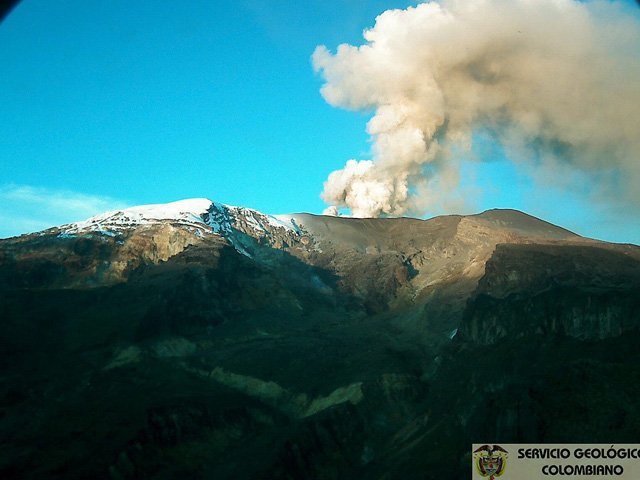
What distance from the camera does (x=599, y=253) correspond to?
650ft

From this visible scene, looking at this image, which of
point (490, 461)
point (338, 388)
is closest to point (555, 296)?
point (338, 388)

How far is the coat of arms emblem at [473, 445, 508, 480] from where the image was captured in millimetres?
48312

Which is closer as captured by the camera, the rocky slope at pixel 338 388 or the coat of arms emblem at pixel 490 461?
the coat of arms emblem at pixel 490 461

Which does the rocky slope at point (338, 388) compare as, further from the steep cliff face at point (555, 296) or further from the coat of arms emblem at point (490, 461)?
the coat of arms emblem at point (490, 461)

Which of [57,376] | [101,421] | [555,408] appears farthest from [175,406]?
[555,408]

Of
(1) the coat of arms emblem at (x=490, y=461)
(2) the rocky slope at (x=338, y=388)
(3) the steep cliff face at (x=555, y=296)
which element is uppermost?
(3) the steep cliff face at (x=555, y=296)

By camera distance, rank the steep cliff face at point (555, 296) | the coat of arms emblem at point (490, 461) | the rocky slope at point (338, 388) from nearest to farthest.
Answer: the coat of arms emblem at point (490, 461)
the rocky slope at point (338, 388)
the steep cliff face at point (555, 296)

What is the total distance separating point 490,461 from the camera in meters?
49.3

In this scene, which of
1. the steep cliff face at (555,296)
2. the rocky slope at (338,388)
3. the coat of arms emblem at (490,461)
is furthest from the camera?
the steep cliff face at (555,296)

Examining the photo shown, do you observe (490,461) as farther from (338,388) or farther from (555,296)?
(555,296)

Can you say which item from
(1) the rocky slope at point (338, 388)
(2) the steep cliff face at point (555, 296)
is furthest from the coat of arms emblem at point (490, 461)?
(2) the steep cliff face at point (555, 296)

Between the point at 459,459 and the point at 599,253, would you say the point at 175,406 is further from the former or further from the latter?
the point at 599,253

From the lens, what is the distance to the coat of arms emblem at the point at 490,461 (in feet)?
159

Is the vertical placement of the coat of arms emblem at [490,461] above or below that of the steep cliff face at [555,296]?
below
